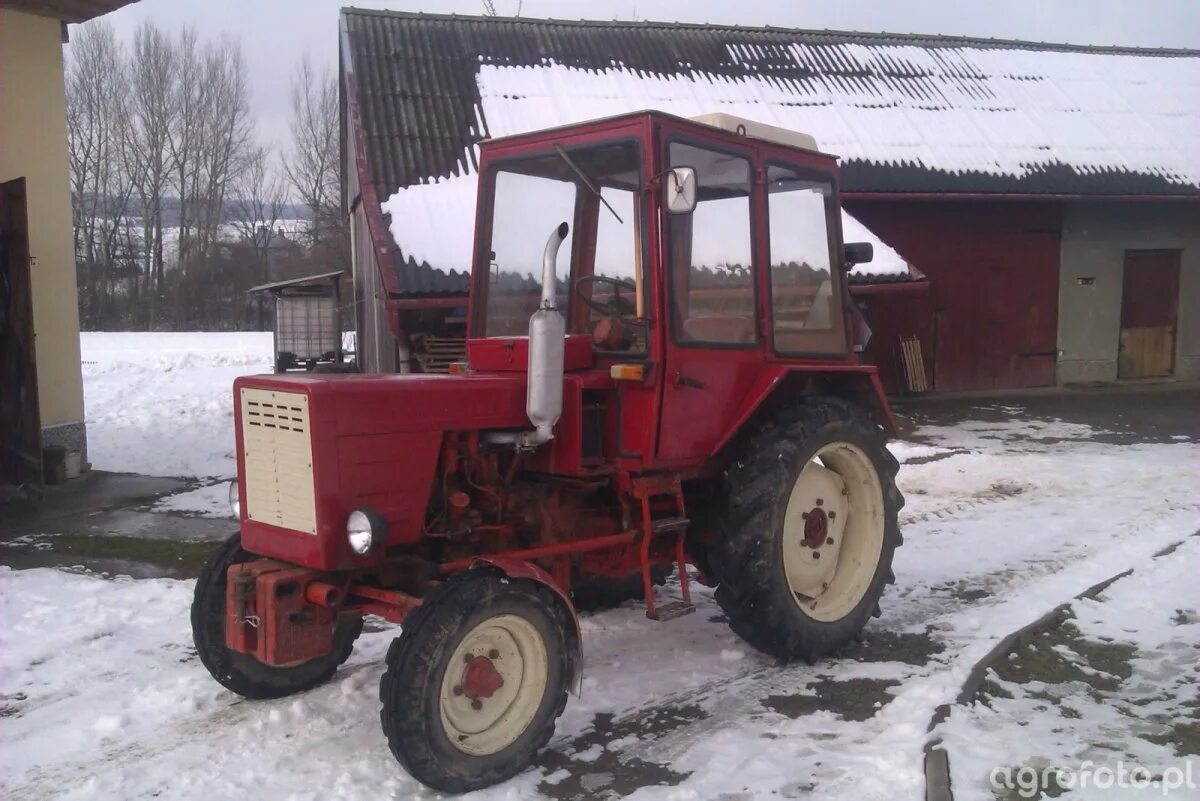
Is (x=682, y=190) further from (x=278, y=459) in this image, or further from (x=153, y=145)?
(x=153, y=145)

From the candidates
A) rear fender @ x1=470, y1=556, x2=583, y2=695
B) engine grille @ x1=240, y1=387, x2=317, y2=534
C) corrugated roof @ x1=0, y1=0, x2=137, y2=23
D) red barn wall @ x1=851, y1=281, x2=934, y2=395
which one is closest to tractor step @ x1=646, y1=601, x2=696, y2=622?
rear fender @ x1=470, y1=556, x2=583, y2=695

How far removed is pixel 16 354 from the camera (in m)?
8.36

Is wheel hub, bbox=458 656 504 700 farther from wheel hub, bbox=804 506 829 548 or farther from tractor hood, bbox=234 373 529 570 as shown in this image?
wheel hub, bbox=804 506 829 548

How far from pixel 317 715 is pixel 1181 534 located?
5.70 meters

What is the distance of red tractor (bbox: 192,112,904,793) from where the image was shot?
Result: 3527 mm

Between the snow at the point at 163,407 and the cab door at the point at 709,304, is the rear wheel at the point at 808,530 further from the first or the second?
the snow at the point at 163,407

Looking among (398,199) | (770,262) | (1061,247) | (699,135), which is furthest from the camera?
(1061,247)

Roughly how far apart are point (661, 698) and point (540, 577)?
3.37 ft

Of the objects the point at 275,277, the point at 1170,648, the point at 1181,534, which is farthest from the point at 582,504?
the point at 275,277

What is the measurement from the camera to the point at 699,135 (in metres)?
A: 4.29

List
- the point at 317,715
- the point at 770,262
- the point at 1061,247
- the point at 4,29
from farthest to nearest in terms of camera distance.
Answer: the point at 1061,247, the point at 4,29, the point at 770,262, the point at 317,715

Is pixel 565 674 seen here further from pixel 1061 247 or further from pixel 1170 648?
pixel 1061 247

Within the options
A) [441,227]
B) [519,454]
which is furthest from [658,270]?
[441,227]

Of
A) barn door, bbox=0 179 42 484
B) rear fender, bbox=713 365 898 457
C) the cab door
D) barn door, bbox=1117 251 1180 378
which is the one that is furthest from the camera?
barn door, bbox=1117 251 1180 378
